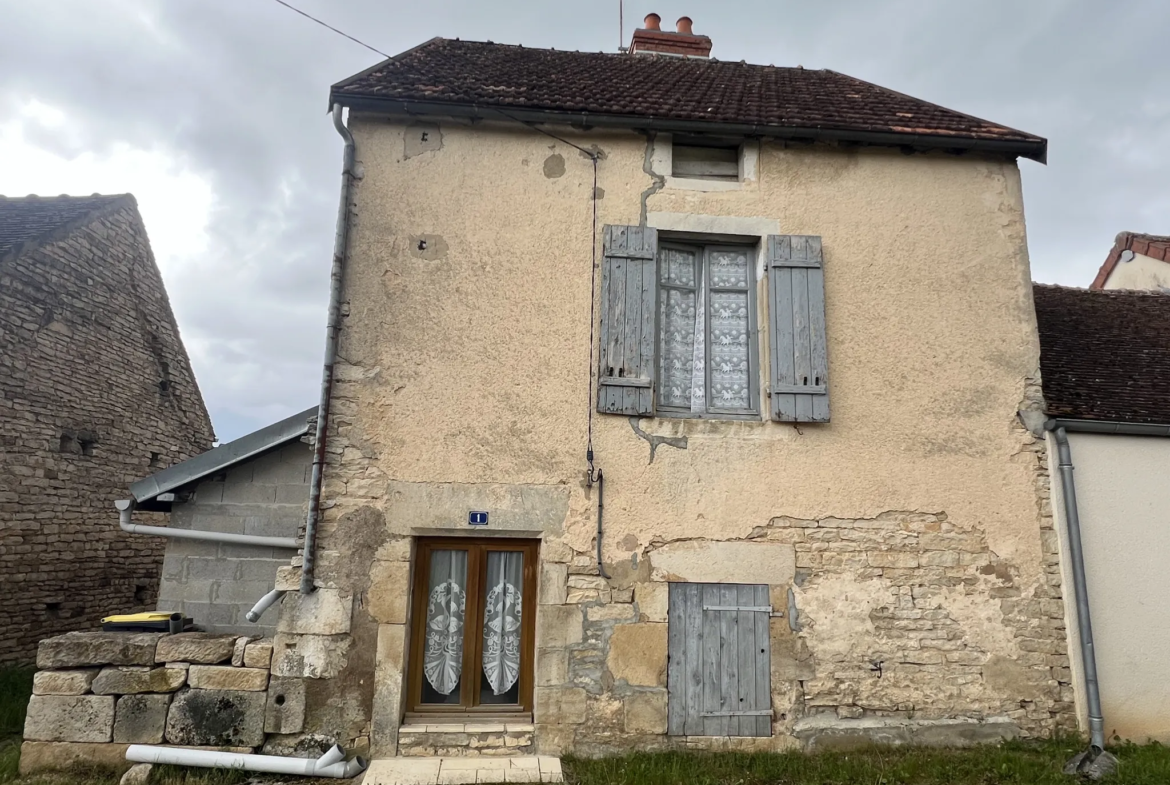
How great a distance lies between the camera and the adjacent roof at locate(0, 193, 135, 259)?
8.41 metres

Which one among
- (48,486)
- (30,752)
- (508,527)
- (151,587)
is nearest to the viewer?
(30,752)

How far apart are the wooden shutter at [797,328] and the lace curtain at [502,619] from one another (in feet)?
7.39

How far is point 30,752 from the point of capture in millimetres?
4402

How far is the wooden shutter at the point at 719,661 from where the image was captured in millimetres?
4777

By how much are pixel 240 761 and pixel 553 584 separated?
7.36 ft

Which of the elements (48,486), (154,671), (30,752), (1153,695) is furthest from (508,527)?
(48,486)

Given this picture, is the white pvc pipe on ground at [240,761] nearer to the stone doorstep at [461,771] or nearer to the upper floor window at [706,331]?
the stone doorstep at [461,771]

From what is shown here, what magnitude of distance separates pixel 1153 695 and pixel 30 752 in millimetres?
7739

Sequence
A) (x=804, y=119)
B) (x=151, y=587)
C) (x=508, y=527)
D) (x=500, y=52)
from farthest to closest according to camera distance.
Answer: (x=151, y=587) → (x=500, y=52) → (x=804, y=119) → (x=508, y=527)

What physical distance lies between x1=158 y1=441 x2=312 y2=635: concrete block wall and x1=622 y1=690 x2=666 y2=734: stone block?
2.94 meters

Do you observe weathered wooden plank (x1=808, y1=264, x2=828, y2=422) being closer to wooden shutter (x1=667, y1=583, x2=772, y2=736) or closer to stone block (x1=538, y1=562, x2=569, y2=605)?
wooden shutter (x1=667, y1=583, x2=772, y2=736)

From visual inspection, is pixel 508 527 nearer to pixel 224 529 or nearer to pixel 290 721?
pixel 290 721

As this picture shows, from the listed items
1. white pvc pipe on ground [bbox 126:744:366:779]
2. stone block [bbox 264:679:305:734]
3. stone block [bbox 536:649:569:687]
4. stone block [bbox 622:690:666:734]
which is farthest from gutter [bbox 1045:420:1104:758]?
stone block [bbox 264:679:305:734]

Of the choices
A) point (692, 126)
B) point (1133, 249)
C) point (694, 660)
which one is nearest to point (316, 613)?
point (694, 660)
